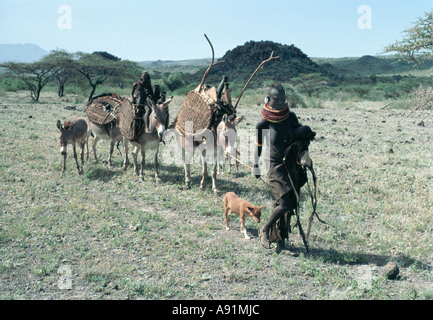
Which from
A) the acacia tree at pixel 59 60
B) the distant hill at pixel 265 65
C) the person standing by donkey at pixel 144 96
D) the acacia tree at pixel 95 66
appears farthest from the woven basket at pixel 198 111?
the distant hill at pixel 265 65

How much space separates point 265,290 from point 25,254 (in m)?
3.77

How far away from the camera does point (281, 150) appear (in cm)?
588

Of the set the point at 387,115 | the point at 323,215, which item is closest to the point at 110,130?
the point at 323,215

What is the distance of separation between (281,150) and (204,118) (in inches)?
126

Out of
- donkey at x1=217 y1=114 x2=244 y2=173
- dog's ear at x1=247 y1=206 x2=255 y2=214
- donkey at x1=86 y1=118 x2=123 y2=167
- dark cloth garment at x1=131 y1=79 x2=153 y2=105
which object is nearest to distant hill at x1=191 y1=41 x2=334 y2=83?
donkey at x1=86 y1=118 x2=123 y2=167

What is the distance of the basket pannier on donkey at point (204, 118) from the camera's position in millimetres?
8602

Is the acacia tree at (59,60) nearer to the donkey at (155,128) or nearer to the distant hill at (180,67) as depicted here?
the distant hill at (180,67)

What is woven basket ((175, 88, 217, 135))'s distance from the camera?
8.58 meters

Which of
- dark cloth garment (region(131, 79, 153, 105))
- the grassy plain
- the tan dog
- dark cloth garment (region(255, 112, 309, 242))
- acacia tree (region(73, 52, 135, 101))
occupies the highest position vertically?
acacia tree (region(73, 52, 135, 101))

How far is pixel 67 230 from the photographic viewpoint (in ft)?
22.4

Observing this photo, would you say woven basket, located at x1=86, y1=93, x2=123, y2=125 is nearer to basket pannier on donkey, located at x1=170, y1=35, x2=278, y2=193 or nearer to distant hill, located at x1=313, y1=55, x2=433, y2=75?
basket pannier on donkey, located at x1=170, y1=35, x2=278, y2=193

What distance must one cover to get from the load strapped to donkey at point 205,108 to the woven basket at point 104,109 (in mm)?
2741

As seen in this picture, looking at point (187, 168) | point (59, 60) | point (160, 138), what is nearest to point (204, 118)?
point (187, 168)

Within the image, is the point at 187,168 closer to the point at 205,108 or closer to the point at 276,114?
the point at 205,108
